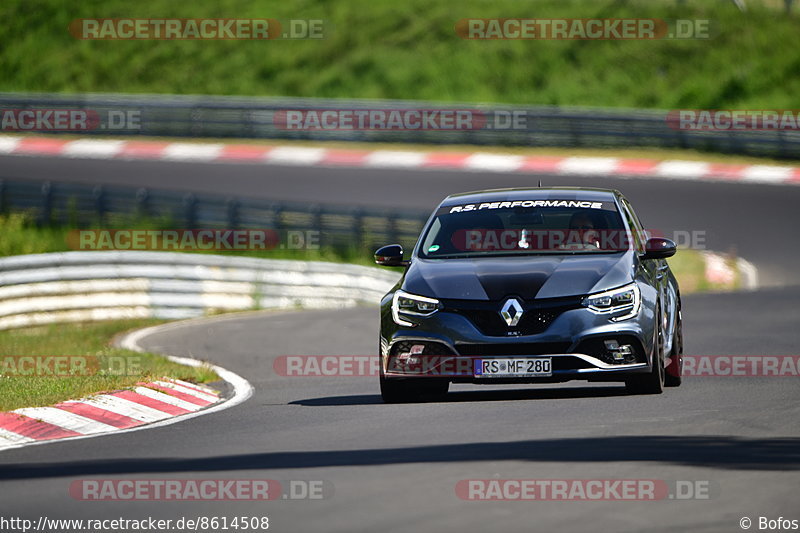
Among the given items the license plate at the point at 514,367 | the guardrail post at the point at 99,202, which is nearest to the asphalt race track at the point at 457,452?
the license plate at the point at 514,367

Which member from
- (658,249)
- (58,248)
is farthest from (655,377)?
(58,248)

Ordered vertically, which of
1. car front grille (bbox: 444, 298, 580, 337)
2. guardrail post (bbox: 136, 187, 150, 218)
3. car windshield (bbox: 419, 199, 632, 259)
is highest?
guardrail post (bbox: 136, 187, 150, 218)

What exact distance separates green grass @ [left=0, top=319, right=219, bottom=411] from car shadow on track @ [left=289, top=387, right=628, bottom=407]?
1.83 metres

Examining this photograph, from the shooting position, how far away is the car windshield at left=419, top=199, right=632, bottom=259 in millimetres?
11414

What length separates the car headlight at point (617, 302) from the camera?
413 inches

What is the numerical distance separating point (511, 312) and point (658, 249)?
1596mm

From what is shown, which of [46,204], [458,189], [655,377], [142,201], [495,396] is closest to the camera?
[655,377]

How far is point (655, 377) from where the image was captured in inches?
431

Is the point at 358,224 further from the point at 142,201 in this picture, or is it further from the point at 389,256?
the point at 389,256

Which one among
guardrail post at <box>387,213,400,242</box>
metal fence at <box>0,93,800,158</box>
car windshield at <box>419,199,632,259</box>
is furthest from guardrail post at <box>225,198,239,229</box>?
car windshield at <box>419,199,632,259</box>

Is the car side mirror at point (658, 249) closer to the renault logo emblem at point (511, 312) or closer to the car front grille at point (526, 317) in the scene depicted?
the car front grille at point (526, 317)

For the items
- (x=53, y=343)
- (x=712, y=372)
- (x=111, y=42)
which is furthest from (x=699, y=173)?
(x=111, y=42)

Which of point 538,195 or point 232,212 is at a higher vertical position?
point 232,212

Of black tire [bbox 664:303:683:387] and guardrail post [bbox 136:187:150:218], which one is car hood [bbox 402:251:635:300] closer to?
black tire [bbox 664:303:683:387]
